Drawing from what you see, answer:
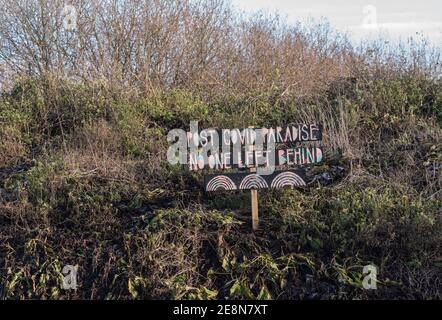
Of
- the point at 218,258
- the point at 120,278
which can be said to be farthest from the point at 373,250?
the point at 120,278

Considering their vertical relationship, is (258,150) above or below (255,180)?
above

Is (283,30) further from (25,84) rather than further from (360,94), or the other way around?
(25,84)

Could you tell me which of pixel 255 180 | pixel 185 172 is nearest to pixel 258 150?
pixel 255 180

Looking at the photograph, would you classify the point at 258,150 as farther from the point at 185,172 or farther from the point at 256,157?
the point at 185,172

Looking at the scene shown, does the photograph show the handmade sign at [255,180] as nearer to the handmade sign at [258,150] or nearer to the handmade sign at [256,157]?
the handmade sign at [256,157]

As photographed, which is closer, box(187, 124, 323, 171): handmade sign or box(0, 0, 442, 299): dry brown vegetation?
box(0, 0, 442, 299): dry brown vegetation

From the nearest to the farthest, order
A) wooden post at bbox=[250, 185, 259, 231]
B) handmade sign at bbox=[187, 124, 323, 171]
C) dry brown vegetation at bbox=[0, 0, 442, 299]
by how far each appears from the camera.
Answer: dry brown vegetation at bbox=[0, 0, 442, 299]
wooden post at bbox=[250, 185, 259, 231]
handmade sign at bbox=[187, 124, 323, 171]

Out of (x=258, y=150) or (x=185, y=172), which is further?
(x=185, y=172)

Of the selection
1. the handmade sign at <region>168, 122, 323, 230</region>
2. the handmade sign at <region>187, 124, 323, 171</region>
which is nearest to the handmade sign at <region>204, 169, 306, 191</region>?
the handmade sign at <region>168, 122, 323, 230</region>

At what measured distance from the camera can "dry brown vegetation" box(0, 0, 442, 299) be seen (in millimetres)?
4758

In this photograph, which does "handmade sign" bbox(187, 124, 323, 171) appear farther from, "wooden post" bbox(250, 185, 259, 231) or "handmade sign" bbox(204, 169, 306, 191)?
"wooden post" bbox(250, 185, 259, 231)

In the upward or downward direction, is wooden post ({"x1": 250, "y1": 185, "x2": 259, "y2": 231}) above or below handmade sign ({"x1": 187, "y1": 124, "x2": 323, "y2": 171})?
below

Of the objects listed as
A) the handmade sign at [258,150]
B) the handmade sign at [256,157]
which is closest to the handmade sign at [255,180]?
the handmade sign at [256,157]

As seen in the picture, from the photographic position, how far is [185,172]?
6312 millimetres
